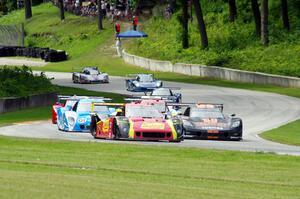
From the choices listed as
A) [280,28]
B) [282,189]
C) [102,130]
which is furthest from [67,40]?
[282,189]

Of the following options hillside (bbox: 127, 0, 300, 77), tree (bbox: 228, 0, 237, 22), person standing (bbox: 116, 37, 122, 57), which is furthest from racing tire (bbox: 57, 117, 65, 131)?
person standing (bbox: 116, 37, 122, 57)

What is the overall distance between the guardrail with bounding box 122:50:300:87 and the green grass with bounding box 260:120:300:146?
73.8 feet

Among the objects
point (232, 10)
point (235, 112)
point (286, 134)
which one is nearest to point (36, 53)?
point (232, 10)

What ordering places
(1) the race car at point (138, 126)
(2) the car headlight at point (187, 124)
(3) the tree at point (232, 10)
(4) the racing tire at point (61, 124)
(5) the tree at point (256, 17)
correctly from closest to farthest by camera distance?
1. (1) the race car at point (138, 126)
2. (2) the car headlight at point (187, 124)
3. (4) the racing tire at point (61, 124)
4. (5) the tree at point (256, 17)
5. (3) the tree at point (232, 10)

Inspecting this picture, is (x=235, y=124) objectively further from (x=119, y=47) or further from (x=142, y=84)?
(x=119, y=47)

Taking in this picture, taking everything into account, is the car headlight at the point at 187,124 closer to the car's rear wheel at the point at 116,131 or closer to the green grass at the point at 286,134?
the car's rear wheel at the point at 116,131

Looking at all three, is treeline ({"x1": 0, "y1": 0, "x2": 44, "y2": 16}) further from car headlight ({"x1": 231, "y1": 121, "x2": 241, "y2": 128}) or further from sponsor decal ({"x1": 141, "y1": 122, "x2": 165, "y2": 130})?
sponsor decal ({"x1": 141, "y1": 122, "x2": 165, "y2": 130})

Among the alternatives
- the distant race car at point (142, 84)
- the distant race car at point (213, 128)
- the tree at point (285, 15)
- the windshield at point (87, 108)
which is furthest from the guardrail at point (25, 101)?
the tree at point (285, 15)

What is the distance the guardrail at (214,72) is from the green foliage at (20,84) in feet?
56.2

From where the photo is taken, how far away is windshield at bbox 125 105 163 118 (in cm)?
3167

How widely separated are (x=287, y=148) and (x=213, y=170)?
8532 millimetres

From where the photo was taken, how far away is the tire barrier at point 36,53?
90.7 metres

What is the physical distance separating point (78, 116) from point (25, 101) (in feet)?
39.8

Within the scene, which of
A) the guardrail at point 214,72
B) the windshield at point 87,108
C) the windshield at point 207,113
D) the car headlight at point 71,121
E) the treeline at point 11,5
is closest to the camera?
the windshield at point 207,113
